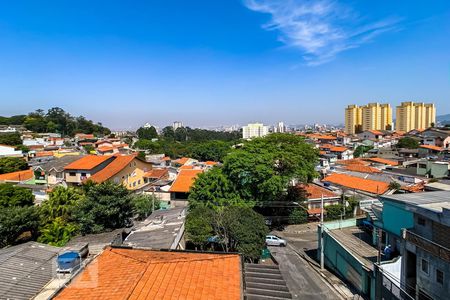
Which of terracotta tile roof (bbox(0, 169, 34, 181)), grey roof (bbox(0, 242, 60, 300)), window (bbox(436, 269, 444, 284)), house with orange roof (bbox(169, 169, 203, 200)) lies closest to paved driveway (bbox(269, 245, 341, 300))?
window (bbox(436, 269, 444, 284))

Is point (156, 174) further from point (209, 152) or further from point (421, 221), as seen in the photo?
point (421, 221)

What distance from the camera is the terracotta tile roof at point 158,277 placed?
6.51 meters

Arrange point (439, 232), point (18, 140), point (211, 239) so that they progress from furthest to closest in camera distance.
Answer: point (18, 140), point (211, 239), point (439, 232)

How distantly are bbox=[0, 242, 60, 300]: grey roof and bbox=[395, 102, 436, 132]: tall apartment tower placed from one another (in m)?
111

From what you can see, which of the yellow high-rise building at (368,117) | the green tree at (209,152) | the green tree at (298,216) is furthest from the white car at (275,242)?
the yellow high-rise building at (368,117)

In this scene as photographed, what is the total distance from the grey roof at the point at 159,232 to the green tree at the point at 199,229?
471mm

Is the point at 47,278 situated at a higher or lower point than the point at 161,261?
lower

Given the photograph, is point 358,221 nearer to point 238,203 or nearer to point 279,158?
point 279,158

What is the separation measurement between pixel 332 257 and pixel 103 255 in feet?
37.1

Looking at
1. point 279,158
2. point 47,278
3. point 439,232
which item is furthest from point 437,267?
point 47,278

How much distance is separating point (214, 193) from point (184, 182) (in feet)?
25.6

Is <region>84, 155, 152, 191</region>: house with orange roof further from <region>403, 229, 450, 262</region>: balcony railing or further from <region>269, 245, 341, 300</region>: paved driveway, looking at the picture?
<region>403, 229, 450, 262</region>: balcony railing

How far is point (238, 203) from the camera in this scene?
18.2m

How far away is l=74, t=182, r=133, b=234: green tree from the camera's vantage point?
15.9 m
